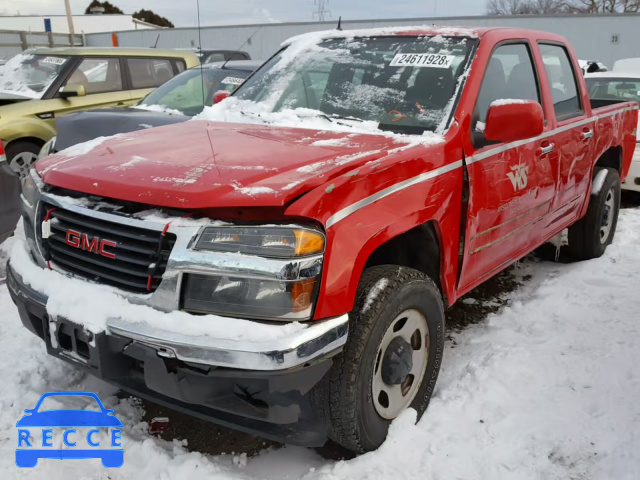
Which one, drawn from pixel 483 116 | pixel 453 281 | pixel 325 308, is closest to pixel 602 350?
pixel 453 281

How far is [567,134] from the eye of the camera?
389cm

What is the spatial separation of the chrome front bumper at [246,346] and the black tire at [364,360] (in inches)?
5.8

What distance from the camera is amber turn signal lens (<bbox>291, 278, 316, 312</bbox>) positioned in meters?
1.97

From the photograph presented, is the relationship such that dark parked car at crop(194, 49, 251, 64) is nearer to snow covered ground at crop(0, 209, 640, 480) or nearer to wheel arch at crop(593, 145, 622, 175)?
wheel arch at crop(593, 145, 622, 175)

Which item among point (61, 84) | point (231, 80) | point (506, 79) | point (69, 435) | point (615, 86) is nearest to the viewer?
point (69, 435)

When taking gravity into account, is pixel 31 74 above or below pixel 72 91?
above

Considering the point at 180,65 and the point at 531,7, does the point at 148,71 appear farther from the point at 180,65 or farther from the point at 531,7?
the point at 531,7

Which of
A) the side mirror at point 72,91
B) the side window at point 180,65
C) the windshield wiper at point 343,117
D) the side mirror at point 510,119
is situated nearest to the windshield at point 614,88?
the side window at point 180,65

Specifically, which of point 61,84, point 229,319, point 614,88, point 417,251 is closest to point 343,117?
point 417,251

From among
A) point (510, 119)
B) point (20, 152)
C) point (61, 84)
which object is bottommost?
point (20, 152)

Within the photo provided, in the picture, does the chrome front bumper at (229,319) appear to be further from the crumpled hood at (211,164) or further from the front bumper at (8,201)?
the front bumper at (8,201)

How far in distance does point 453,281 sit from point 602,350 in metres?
1.18

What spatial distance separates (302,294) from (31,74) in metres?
6.61

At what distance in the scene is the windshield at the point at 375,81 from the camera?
9.82 ft
